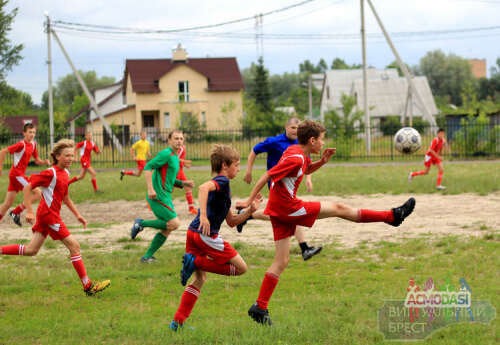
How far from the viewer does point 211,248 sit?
4.82 metres

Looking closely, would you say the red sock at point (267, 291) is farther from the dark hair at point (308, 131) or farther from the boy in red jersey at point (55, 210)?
the boy in red jersey at point (55, 210)

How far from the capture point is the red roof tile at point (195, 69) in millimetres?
51656

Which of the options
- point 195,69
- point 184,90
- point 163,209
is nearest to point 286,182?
point 163,209

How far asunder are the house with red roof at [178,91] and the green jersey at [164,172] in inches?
1642

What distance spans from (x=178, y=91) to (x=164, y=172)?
44626 mm

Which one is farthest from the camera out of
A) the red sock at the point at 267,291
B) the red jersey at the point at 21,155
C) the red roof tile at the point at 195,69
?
the red roof tile at the point at 195,69

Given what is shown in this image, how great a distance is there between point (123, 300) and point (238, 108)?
46.7 metres

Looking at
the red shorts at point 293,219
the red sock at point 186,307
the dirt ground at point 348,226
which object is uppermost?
the red shorts at point 293,219

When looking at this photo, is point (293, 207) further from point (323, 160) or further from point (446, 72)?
point (446, 72)

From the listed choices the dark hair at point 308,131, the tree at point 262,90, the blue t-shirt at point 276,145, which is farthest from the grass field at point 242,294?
the tree at point 262,90

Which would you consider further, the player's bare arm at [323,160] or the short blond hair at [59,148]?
the short blond hair at [59,148]

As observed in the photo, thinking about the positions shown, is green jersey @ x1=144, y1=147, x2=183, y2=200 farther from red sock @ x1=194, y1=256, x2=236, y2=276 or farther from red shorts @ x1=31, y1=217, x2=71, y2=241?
red sock @ x1=194, y1=256, x2=236, y2=276

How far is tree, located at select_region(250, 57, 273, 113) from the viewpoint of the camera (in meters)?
61.5

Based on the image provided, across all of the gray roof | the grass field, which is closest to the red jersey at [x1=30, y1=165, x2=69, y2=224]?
the grass field
